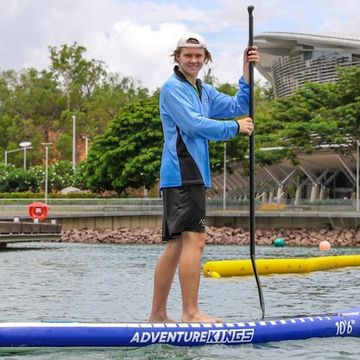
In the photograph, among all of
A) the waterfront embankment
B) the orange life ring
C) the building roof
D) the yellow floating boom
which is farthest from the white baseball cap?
the building roof

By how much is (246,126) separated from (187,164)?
0.56 m

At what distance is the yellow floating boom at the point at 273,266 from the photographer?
691 inches

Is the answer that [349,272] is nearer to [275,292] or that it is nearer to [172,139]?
[275,292]

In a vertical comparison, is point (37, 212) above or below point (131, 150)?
below

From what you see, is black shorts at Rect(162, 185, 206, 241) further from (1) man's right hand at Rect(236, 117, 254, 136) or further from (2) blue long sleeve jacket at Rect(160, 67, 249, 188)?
Result: (1) man's right hand at Rect(236, 117, 254, 136)

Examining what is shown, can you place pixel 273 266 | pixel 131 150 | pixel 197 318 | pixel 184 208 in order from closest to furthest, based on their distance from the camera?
pixel 184 208
pixel 197 318
pixel 273 266
pixel 131 150

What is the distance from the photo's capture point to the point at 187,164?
26.9 feet

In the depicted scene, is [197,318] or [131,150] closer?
[197,318]

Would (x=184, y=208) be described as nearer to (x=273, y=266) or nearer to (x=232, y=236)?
(x=273, y=266)

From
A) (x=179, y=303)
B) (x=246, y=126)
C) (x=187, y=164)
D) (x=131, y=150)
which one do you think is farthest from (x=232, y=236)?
(x=187, y=164)

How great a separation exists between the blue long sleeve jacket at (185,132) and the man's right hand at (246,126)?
0.05 meters

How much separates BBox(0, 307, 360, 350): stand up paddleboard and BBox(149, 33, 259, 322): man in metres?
0.37

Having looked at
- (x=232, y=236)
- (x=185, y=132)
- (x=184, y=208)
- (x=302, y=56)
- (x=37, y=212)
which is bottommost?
(x=232, y=236)

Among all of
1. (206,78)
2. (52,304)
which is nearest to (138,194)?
(206,78)
